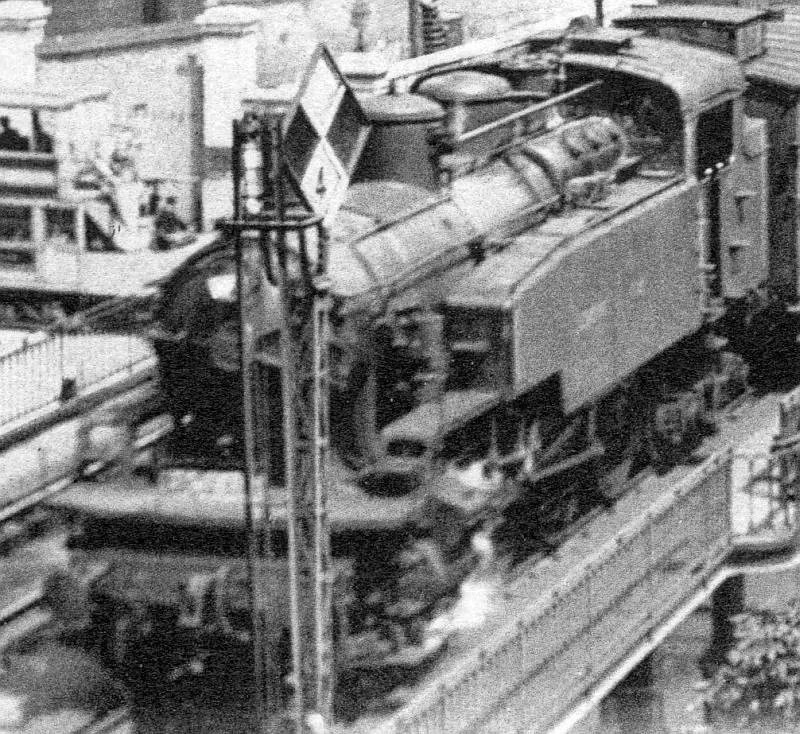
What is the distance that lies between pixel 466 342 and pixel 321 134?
11.4ft

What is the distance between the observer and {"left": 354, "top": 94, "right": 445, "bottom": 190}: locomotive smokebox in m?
19.8

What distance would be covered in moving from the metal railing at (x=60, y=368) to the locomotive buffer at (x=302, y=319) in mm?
6065

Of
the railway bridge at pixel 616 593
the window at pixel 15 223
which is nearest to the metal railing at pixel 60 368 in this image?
the window at pixel 15 223

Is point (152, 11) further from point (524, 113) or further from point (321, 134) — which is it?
point (321, 134)

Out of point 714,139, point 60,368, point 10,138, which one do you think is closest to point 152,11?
point 10,138

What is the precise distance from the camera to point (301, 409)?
16547mm

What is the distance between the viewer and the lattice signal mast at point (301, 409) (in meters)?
15.9

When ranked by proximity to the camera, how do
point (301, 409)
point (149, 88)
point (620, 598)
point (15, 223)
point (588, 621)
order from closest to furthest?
point (301, 409) → point (588, 621) → point (620, 598) → point (15, 223) → point (149, 88)

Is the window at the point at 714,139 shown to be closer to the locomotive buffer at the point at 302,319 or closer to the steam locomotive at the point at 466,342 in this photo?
the steam locomotive at the point at 466,342

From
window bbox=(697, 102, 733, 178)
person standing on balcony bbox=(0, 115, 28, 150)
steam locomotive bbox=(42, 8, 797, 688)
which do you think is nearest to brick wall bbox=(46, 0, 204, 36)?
person standing on balcony bbox=(0, 115, 28, 150)

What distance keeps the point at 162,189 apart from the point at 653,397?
339 inches

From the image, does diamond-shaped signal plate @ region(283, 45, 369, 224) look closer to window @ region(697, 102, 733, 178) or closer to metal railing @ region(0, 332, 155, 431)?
metal railing @ region(0, 332, 155, 431)

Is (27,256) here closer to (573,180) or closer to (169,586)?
(573,180)

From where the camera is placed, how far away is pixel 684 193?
2234cm
